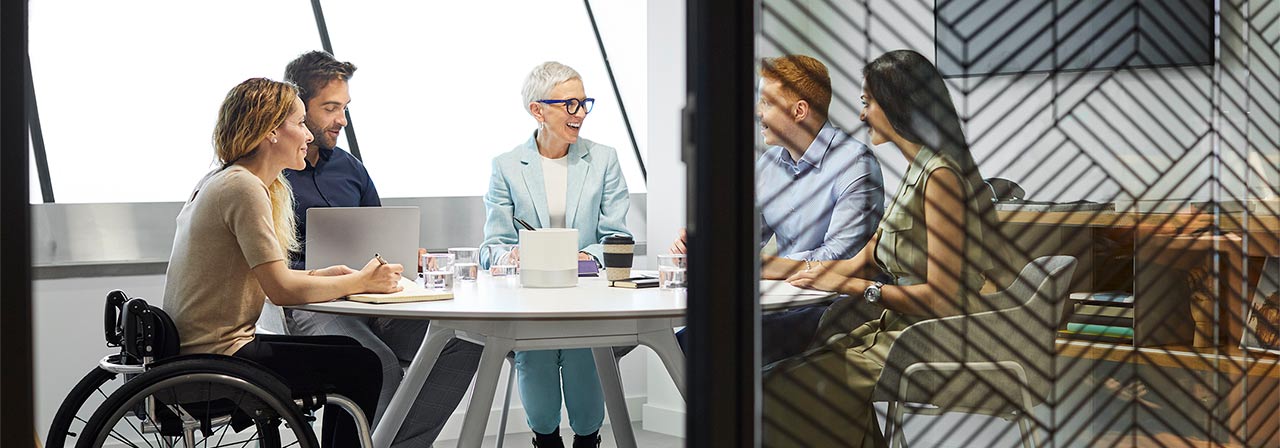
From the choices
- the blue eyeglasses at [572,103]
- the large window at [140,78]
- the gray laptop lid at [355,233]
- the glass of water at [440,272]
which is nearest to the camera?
the glass of water at [440,272]

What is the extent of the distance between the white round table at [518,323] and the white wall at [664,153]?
1.68 metres

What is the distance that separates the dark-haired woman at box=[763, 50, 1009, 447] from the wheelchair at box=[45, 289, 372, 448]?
131 centimetres

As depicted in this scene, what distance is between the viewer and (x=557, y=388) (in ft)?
11.5

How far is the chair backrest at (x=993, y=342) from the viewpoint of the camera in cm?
151

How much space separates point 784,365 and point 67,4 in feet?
11.5

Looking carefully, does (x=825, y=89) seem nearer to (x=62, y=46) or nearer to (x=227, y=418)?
(x=227, y=418)

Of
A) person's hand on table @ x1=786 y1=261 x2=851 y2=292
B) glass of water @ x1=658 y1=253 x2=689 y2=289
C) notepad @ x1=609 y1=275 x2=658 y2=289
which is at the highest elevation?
person's hand on table @ x1=786 y1=261 x2=851 y2=292

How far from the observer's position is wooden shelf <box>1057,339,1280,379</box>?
60.9 inches

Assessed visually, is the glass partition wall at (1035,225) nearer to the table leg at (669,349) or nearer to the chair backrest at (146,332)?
the table leg at (669,349)

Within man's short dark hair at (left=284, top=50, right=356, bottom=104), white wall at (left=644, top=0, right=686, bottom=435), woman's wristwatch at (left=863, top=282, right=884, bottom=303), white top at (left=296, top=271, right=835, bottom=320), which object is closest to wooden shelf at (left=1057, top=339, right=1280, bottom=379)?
woman's wristwatch at (left=863, top=282, right=884, bottom=303)

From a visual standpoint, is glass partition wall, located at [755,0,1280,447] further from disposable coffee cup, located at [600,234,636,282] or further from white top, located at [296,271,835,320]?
disposable coffee cup, located at [600,234,636,282]

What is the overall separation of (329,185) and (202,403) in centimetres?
127

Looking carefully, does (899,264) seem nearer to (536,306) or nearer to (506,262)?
(536,306)

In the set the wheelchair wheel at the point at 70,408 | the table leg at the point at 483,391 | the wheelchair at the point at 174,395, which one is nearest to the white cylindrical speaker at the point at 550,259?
the table leg at the point at 483,391
